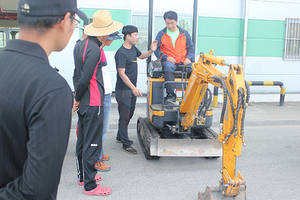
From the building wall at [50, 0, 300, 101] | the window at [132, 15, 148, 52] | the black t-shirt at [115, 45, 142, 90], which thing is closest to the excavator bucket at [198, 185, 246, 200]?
the black t-shirt at [115, 45, 142, 90]

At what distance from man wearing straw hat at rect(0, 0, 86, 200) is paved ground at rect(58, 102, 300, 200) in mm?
2365

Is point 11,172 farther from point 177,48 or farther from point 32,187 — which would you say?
point 177,48

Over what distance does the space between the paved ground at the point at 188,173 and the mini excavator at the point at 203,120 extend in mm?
247

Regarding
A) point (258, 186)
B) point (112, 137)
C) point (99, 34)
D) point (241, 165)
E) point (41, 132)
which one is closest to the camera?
point (41, 132)

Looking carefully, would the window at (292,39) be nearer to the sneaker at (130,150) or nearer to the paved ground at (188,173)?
the paved ground at (188,173)

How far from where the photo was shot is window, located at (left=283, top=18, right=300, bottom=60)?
33.5 feet

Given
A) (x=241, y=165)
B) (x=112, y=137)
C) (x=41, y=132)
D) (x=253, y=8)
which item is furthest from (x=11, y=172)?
(x=253, y=8)

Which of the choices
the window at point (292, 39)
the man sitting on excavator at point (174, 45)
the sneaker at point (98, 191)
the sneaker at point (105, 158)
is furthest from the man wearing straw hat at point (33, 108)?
the window at point (292, 39)

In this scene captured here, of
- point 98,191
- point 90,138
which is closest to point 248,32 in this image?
point 90,138

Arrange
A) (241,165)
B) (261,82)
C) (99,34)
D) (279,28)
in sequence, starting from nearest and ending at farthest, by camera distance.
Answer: (99,34) < (241,165) < (261,82) < (279,28)

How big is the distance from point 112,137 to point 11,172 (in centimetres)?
471

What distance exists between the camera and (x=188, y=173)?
3.95 m

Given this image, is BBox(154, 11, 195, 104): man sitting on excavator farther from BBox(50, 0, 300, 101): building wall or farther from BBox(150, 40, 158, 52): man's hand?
BBox(50, 0, 300, 101): building wall

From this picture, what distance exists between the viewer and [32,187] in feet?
3.27
